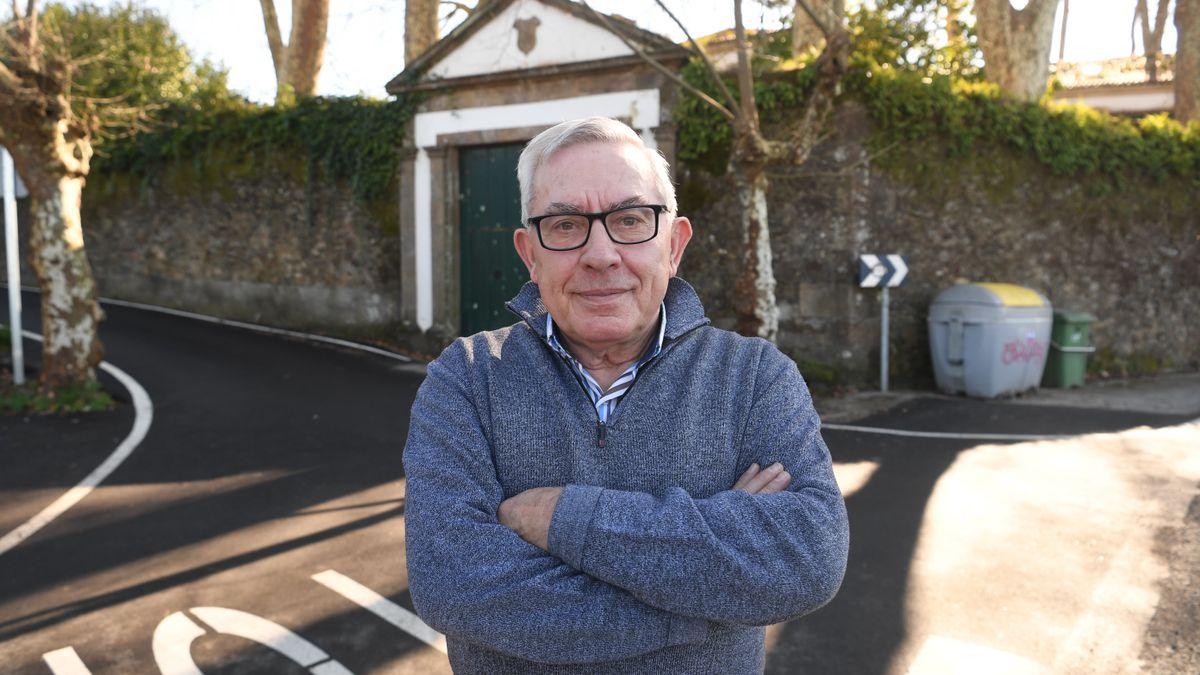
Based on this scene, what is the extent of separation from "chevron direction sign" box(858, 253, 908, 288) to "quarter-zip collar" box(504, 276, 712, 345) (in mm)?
9881

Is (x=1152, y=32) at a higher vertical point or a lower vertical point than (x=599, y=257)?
higher

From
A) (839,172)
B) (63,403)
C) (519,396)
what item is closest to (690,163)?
(839,172)

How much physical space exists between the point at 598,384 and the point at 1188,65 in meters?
19.9

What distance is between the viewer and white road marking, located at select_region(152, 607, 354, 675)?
12.2 ft

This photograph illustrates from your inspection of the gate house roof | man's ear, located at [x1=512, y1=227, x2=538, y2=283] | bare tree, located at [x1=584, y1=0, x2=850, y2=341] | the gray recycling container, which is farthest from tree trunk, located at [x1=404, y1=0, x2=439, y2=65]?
man's ear, located at [x1=512, y1=227, x2=538, y2=283]

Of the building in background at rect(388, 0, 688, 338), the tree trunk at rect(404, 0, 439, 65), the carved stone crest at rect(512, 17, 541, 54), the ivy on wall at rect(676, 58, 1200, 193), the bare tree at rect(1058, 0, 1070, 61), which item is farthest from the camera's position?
the bare tree at rect(1058, 0, 1070, 61)

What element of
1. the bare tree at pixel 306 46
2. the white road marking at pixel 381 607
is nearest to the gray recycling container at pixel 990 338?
the white road marking at pixel 381 607

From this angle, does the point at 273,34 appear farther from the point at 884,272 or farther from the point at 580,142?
the point at 580,142

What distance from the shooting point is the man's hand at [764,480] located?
190cm

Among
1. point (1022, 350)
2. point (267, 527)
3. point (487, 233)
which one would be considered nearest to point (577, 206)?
point (267, 527)

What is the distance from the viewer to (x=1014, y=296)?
1098 centimetres

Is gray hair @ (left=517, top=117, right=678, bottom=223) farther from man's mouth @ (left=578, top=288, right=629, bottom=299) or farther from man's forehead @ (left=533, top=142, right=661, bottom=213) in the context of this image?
man's mouth @ (left=578, top=288, right=629, bottom=299)

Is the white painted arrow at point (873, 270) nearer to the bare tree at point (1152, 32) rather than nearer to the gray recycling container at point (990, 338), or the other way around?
the gray recycling container at point (990, 338)

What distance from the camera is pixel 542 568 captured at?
5.81 ft
